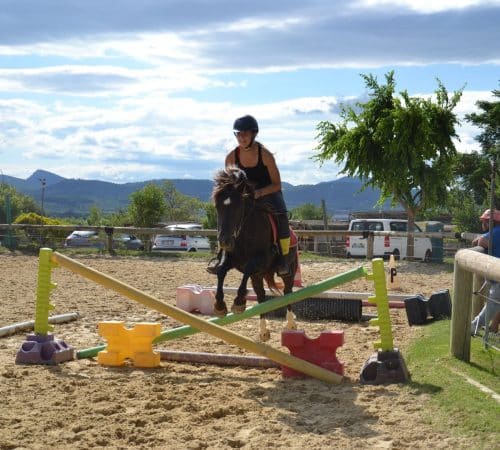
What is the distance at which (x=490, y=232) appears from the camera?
815cm

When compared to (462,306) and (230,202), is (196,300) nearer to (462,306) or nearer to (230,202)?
(230,202)

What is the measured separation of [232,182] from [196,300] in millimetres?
4296

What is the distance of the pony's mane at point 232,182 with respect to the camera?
7.00 m

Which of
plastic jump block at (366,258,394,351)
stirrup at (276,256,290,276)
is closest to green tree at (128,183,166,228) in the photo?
stirrup at (276,256,290,276)

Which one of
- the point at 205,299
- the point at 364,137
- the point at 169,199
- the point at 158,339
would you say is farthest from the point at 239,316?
the point at 169,199

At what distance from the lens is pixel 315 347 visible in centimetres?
→ 699

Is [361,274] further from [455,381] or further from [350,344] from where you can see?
[350,344]

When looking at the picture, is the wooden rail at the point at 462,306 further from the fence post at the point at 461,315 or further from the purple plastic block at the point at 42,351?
the purple plastic block at the point at 42,351

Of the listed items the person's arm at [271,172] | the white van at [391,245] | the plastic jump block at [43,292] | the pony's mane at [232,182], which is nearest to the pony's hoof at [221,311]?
the pony's mane at [232,182]

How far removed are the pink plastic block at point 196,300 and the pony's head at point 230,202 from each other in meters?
3.95

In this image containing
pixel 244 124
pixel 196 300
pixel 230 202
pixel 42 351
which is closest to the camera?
pixel 230 202

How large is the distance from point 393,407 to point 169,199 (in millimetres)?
82797

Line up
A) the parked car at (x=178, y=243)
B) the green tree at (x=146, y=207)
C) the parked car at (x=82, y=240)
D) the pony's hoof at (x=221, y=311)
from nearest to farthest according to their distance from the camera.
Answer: the pony's hoof at (x=221, y=311) → the parked car at (x=82, y=240) → the parked car at (x=178, y=243) → the green tree at (x=146, y=207)

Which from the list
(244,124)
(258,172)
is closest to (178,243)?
(258,172)
